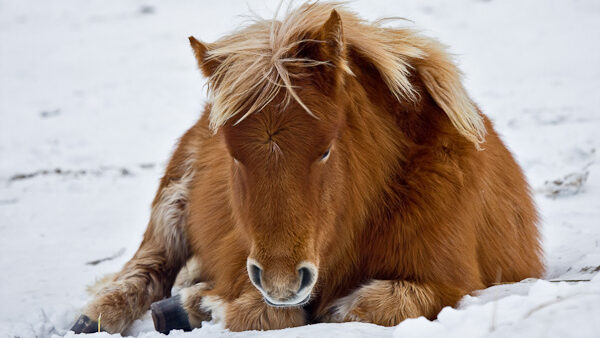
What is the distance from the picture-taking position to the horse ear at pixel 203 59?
3.01 meters

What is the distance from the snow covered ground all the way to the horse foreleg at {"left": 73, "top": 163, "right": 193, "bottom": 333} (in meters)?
0.17

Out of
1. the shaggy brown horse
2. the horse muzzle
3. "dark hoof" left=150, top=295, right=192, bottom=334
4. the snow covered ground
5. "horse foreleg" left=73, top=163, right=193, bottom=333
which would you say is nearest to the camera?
the horse muzzle

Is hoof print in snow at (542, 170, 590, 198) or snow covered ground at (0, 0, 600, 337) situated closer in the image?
snow covered ground at (0, 0, 600, 337)

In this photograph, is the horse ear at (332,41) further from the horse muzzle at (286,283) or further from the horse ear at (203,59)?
the horse muzzle at (286,283)

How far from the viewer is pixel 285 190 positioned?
8.53 ft

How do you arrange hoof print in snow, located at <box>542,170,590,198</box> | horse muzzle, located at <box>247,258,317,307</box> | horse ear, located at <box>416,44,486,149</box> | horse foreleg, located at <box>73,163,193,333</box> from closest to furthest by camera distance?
horse muzzle, located at <box>247,258,317,307</box>, horse ear, located at <box>416,44,486,149</box>, horse foreleg, located at <box>73,163,193,333</box>, hoof print in snow, located at <box>542,170,590,198</box>

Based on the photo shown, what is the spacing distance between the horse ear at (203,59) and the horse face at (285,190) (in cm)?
39

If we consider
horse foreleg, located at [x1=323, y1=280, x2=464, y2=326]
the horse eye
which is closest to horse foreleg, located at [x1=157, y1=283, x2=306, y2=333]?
horse foreleg, located at [x1=323, y1=280, x2=464, y2=326]

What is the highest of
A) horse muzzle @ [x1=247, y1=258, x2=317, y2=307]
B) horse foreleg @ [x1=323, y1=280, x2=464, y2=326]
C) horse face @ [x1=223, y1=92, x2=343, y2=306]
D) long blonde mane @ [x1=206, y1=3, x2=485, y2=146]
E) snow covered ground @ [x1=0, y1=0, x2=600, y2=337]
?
long blonde mane @ [x1=206, y1=3, x2=485, y2=146]

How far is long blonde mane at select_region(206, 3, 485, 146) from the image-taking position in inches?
108

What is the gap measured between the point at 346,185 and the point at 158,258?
6.14 ft

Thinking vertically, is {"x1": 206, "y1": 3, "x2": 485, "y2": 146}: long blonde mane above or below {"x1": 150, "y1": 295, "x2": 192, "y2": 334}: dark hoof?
above

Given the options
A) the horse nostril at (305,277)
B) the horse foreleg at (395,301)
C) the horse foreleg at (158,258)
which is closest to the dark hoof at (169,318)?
the horse foreleg at (158,258)

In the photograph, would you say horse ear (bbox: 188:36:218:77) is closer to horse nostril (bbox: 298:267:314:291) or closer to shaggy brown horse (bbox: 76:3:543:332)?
shaggy brown horse (bbox: 76:3:543:332)
